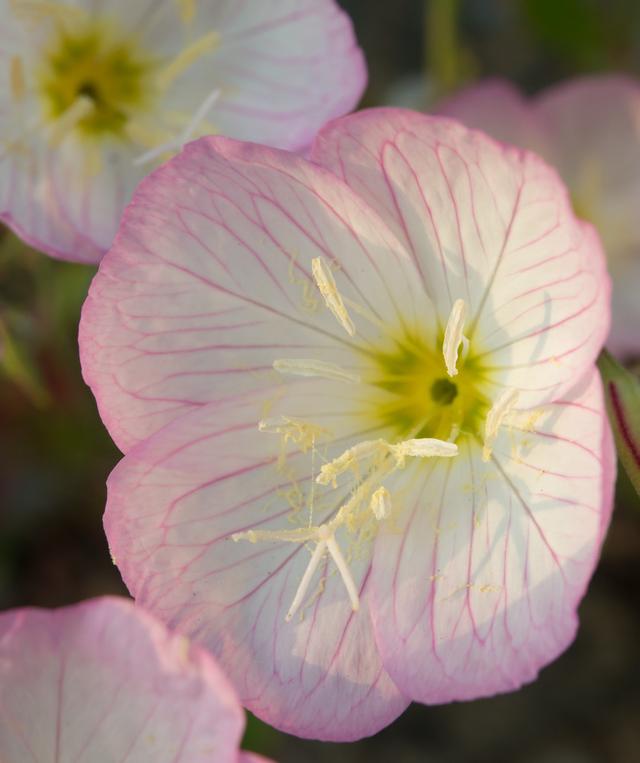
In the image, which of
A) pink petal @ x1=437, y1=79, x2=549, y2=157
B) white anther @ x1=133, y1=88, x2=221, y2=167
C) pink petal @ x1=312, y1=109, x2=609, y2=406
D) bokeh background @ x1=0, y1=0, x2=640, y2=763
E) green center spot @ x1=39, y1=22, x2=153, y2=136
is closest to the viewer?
pink petal @ x1=312, y1=109, x2=609, y2=406

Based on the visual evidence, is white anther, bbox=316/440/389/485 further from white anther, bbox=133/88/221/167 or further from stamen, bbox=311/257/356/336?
white anther, bbox=133/88/221/167

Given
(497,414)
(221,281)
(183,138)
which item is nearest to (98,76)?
(183,138)

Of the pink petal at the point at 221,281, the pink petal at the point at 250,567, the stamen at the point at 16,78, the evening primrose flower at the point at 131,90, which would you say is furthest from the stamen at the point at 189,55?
the pink petal at the point at 250,567

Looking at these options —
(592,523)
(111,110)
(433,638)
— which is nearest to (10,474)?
(111,110)

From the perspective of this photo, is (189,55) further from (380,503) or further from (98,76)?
(380,503)

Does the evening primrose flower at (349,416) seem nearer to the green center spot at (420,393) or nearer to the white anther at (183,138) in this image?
the green center spot at (420,393)

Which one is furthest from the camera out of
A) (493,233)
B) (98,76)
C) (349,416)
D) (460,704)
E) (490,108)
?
(460,704)

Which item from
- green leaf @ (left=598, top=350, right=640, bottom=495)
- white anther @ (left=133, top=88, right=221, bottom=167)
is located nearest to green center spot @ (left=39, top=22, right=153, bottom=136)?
white anther @ (left=133, top=88, right=221, bottom=167)
